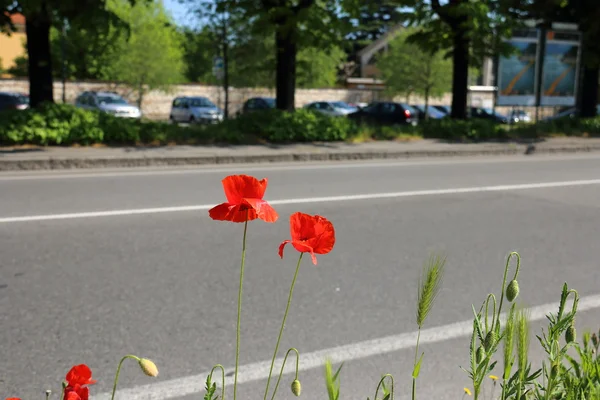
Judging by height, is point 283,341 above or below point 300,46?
below

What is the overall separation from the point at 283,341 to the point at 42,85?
43.1 feet

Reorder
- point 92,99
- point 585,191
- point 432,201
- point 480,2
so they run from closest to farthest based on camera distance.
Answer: point 432,201, point 585,191, point 480,2, point 92,99

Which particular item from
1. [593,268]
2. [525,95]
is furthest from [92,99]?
[593,268]

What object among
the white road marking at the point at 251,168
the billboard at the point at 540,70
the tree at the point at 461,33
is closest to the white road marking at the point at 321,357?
the white road marking at the point at 251,168

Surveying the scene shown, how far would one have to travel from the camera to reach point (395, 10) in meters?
19.8

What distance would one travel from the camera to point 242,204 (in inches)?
56.8

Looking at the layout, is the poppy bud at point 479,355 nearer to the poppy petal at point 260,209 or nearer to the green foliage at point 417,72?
the poppy petal at point 260,209

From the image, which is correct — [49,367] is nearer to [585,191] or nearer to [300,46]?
[585,191]

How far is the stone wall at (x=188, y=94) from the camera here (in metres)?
38.8

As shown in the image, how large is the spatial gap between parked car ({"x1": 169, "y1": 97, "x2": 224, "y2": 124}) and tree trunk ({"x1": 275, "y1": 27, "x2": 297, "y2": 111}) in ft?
52.9

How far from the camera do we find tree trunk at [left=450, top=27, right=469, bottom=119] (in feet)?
64.1

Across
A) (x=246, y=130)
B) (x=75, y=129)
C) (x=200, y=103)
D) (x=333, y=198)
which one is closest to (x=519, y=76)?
(x=246, y=130)

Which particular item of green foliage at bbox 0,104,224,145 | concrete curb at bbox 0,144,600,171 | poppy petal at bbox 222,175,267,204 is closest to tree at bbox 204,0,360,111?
green foliage at bbox 0,104,224,145

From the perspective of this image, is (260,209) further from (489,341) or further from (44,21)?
(44,21)
